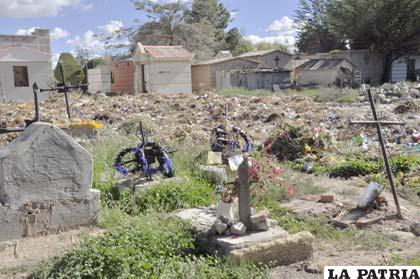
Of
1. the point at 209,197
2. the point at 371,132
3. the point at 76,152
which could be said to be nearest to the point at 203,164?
the point at 209,197

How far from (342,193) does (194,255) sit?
10.5 ft

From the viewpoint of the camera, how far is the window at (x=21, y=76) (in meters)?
31.9

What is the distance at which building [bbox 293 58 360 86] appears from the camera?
31375 millimetres

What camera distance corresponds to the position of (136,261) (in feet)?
12.7

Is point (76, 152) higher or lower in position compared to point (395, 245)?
higher

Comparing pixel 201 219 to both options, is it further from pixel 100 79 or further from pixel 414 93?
pixel 100 79

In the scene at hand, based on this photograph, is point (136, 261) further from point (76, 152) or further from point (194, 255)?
point (76, 152)

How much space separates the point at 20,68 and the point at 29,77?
0.73 m

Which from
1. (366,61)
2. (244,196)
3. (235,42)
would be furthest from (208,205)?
(235,42)

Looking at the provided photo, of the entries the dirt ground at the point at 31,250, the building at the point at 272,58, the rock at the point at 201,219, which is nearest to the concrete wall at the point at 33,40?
the building at the point at 272,58

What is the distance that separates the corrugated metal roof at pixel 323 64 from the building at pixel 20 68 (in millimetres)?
15788

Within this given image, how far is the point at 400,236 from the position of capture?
4.93 metres

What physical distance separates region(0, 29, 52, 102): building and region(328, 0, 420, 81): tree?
66.6 feet

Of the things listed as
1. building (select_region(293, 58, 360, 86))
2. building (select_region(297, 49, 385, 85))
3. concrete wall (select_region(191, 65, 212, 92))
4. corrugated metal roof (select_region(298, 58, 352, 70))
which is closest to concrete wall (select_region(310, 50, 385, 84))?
building (select_region(297, 49, 385, 85))
